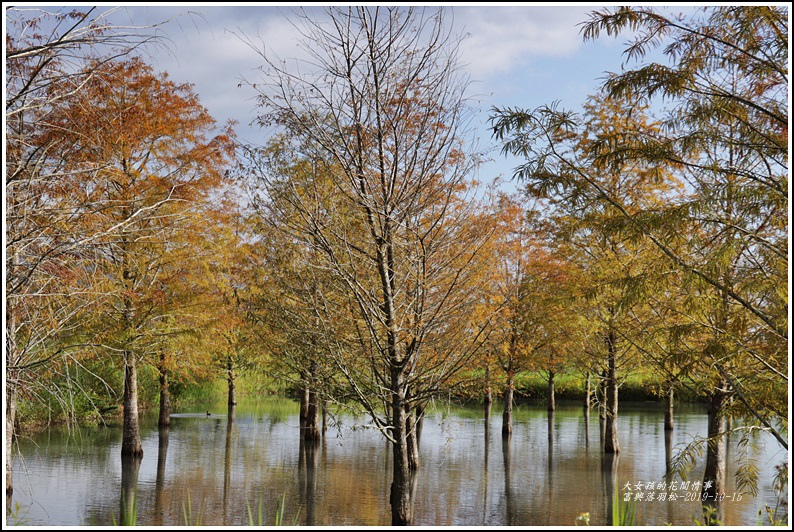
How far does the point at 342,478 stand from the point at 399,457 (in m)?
7.13

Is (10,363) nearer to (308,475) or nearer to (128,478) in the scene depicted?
(128,478)

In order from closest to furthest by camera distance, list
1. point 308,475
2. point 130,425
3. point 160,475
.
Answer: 1. point 160,475
2. point 308,475
3. point 130,425

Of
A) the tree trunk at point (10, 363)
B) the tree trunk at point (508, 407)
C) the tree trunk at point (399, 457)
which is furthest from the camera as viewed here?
the tree trunk at point (508, 407)

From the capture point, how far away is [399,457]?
32.4 feet

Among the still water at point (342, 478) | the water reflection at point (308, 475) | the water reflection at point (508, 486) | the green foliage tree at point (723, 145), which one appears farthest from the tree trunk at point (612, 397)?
the green foliage tree at point (723, 145)

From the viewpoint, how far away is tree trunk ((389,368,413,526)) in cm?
969

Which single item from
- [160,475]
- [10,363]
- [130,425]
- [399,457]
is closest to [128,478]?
[160,475]

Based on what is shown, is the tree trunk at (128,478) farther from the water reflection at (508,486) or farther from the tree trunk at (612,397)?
the tree trunk at (612,397)

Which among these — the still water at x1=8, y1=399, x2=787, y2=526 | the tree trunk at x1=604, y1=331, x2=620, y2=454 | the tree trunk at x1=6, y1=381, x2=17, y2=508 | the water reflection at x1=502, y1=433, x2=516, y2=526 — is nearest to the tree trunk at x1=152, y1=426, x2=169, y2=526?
the still water at x1=8, y1=399, x2=787, y2=526

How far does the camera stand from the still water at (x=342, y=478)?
12430 mm

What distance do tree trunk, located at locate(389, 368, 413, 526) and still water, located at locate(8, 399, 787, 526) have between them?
4.48 ft

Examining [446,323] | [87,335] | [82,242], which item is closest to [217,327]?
[87,335]

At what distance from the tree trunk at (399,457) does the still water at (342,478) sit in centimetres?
137

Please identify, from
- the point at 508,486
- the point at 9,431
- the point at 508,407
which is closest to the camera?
the point at 9,431
